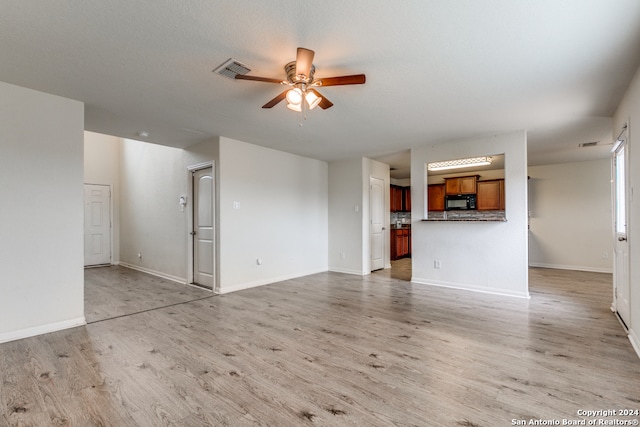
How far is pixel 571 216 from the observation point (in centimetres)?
669

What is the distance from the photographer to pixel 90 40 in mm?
2137

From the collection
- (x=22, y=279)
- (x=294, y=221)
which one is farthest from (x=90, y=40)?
(x=294, y=221)

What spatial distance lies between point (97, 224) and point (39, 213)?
5165 millimetres

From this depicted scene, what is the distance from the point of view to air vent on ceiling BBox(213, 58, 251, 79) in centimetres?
245

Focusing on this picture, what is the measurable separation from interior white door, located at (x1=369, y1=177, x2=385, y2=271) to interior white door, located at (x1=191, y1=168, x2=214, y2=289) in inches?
127

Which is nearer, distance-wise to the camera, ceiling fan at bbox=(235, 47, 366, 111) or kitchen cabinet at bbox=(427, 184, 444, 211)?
ceiling fan at bbox=(235, 47, 366, 111)

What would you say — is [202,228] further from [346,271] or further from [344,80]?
[344,80]

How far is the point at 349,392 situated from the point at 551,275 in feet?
19.7

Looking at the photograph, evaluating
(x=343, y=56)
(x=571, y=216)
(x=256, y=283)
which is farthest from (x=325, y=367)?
(x=571, y=216)

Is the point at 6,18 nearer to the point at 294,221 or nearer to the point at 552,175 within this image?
the point at 294,221

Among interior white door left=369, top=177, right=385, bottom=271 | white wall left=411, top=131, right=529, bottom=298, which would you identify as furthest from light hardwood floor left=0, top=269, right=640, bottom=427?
interior white door left=369, top=177, right=385, bottom=271

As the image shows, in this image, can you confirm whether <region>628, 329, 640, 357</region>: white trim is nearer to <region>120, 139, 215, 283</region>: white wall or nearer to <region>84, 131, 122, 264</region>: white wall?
<region>120, 139, 215, 283</region>: white wall

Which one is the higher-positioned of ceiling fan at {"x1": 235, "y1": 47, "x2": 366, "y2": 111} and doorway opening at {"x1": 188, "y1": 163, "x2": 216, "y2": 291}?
ceiling fan at {"x1": 235, "y1": 47, "x2": 366, "y2": 111}

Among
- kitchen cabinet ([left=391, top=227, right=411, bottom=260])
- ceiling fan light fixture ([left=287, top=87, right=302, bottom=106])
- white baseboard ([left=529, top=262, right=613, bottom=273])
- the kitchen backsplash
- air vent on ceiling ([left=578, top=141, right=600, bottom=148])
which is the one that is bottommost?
white baseboard ([left=529, top=262, right=613, bottom=273])
